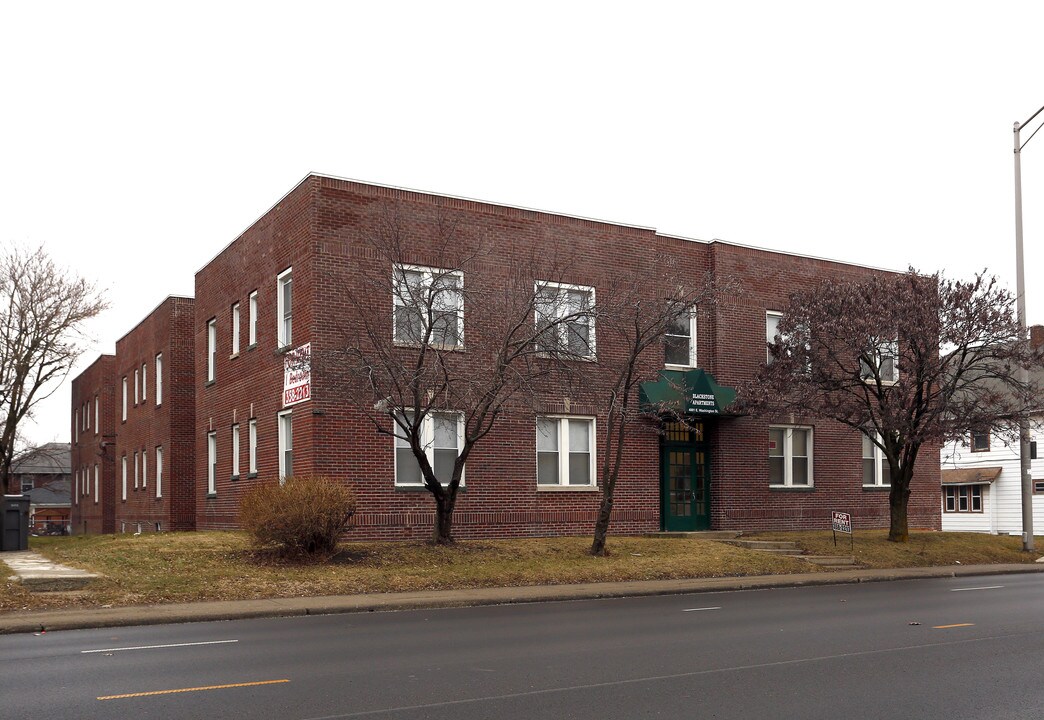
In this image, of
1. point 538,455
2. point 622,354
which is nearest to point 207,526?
point 538,455

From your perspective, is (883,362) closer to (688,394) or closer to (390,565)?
(688,394)

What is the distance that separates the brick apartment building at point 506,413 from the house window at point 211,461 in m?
0.06

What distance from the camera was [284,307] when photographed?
26.2m

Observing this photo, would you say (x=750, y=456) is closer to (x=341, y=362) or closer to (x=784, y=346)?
(x=784, y=346)

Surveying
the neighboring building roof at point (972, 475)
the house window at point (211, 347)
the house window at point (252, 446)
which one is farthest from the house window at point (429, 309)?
the neighboring building roof at point (972, 475)

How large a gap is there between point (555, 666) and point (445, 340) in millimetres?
12440

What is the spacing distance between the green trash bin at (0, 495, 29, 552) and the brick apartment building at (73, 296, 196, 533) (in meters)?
10.5

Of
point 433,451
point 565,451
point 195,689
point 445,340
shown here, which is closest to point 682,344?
point 565,451

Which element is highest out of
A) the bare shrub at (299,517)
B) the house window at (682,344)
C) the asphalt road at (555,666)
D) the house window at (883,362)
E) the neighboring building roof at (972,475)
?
the house window at (682,344)

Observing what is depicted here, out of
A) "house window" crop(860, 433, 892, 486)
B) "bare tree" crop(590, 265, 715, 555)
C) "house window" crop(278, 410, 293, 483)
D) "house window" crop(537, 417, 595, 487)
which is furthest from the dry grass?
"house window" crop(860, 433, 892, 486)

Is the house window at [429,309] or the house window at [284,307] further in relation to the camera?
the house window at [284,307]

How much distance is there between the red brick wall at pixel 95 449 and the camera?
158ft

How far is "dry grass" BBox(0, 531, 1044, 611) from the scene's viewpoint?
17.6 meters

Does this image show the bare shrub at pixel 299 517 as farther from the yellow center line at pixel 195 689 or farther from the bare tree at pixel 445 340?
the yellow center line at pixel 195 689
